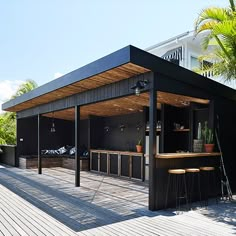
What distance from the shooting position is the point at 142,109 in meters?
8.94

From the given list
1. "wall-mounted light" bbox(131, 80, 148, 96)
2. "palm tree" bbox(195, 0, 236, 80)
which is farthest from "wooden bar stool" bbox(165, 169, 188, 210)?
"palm tree" bbox(195, 0, 236, 80)

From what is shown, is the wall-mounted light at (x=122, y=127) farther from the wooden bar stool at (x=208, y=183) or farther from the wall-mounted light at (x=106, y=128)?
the wooden bar stool at (x=208, y=183)

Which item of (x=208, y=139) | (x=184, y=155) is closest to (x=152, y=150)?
(x=184, y=155)

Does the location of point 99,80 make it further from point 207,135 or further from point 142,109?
point 142,109

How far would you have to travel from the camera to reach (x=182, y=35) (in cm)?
1102

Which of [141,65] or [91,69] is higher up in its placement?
[91,69]

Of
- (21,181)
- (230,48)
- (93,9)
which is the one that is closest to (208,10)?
(230,48)

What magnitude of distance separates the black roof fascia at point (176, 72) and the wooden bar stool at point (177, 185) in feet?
6.20

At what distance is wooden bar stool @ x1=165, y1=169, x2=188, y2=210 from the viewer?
5.41 m

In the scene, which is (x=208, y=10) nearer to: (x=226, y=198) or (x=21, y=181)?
(x=226, y=198)

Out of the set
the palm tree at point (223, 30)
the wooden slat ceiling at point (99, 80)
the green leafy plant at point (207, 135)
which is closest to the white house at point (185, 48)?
the palm tree at point (223, 30)

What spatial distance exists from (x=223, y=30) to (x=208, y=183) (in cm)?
330

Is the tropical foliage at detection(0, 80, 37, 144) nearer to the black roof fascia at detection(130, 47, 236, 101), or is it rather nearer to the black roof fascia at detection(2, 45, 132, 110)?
the black roof fascia at detection(2, 45, 132, 110)

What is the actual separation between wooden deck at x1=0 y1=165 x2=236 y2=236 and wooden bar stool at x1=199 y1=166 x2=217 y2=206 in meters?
0.44
